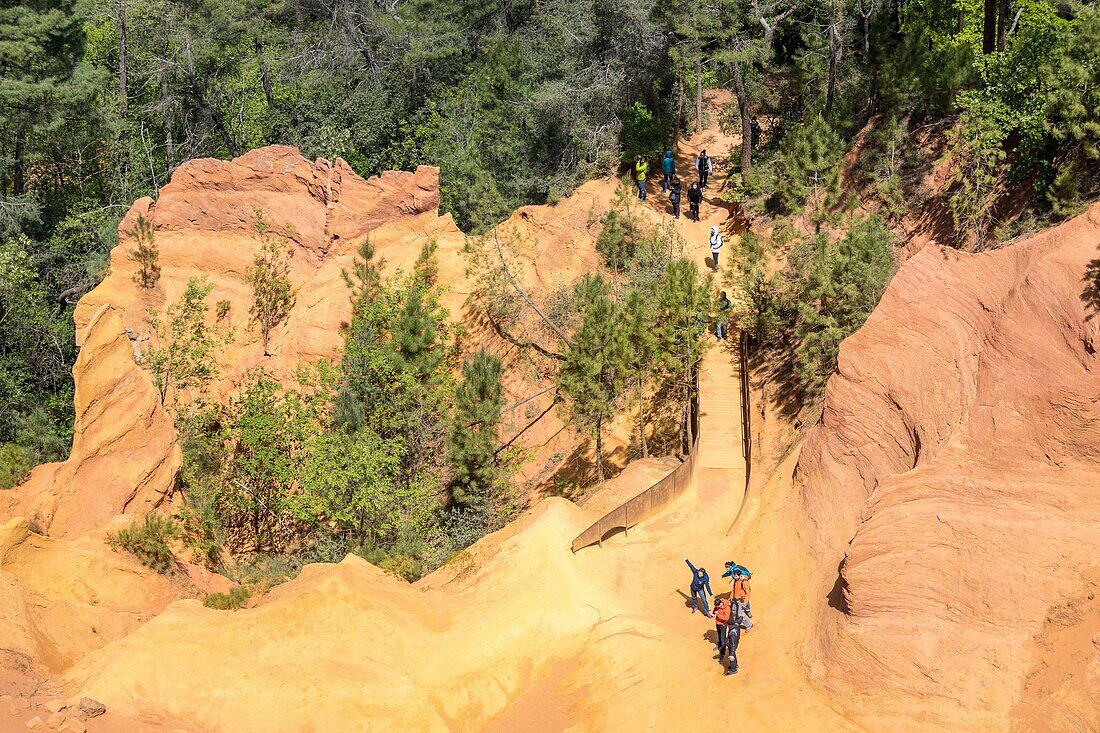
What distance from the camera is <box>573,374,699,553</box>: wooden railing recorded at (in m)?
22.6

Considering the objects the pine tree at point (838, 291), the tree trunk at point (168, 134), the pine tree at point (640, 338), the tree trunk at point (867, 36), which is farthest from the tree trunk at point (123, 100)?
the pine tree at point (838, 291)

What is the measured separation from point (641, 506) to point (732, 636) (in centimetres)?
636

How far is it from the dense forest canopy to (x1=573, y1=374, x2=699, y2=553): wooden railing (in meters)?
4.05

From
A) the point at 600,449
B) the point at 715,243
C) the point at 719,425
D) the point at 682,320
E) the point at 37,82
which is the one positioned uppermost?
the point at 37,82

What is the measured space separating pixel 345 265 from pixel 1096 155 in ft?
80.6

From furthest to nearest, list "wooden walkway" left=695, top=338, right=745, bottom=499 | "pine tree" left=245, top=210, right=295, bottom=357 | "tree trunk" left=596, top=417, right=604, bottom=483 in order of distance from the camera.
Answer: "pine tree" left=245, top=210, right=295, bottom=357 < "tree trunk" left=596, top=417, right=604, bottom=483 < "wooden walkway" left=695, top=338, right=745, bottom=499

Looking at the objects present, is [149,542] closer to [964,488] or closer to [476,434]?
[476,434]

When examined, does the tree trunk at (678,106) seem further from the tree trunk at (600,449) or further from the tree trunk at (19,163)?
the tree trunk at (19,163)

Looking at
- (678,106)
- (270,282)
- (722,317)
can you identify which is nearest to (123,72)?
(270,282)

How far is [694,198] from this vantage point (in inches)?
1375

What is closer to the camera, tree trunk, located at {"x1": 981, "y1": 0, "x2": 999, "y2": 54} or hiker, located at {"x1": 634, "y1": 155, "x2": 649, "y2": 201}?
tree trunk, located at {"x1": 981, "y1": 0, "x2": 999, "y2": 54}

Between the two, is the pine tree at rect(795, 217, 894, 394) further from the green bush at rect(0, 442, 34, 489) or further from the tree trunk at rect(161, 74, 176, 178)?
the tree trunk at rect(161, 74, 176, 178)

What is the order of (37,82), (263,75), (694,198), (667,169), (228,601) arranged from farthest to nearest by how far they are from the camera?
(263,75)
(37,82)
(667,169)
(694,198)
(228,601)

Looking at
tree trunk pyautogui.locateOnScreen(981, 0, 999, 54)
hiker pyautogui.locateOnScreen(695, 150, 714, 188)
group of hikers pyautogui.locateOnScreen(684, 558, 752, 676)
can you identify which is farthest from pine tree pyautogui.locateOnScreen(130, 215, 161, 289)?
tree trunk pyautogui.locateOnScreen(981, 0, 999, 54)
